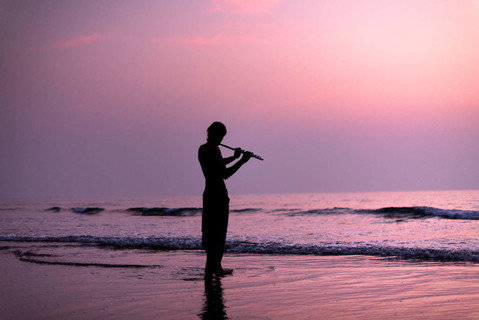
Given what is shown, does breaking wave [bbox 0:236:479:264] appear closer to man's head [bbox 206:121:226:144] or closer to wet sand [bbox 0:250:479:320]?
wet sand [bbox 0:250:479:320]

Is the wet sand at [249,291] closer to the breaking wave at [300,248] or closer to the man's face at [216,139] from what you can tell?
the breaking wave at [300,248]

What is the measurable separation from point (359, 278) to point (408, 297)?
1.23m

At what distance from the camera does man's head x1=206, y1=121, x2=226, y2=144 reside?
5.98 metres

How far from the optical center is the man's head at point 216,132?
5977 mm

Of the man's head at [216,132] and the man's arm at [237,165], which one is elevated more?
the man's head at [216,132]

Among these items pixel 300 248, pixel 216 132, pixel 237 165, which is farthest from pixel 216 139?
pixel 300 248

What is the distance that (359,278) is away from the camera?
19.2ft

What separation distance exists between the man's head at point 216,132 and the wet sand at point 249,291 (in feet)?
5.39

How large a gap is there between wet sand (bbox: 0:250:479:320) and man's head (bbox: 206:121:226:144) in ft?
5.39

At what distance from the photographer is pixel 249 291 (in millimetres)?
5066

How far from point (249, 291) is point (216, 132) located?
6.31 ft

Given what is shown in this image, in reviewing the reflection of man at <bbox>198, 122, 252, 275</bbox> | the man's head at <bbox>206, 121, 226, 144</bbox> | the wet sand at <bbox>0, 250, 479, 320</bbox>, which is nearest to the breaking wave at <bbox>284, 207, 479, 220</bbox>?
the wet sand at <bbox>0, 250, 479, 320</bbox>

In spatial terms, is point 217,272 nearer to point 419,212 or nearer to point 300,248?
point 300,248

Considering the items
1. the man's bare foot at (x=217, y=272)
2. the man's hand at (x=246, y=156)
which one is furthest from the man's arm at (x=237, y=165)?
the man's bare foot at (x=217, y=272)
